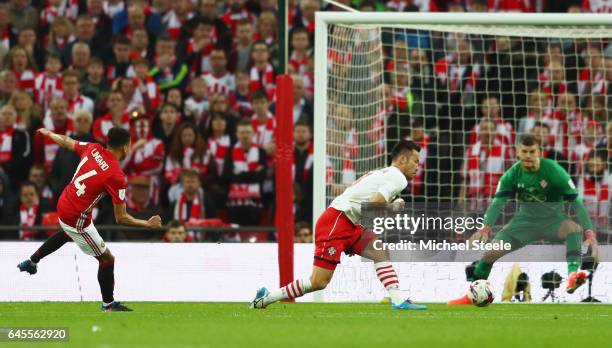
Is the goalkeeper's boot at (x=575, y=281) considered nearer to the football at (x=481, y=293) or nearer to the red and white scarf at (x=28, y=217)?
the football at (x=481, y=293)

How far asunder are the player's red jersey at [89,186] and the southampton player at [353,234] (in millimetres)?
1806

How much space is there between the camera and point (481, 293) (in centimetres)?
1287

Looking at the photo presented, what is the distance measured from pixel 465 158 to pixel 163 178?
414cm

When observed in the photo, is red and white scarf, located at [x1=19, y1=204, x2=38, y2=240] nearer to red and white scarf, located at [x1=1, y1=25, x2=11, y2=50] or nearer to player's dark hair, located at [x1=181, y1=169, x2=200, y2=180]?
player's dark hair, located at [x1=181, y1=169, x2=200, y2=180]

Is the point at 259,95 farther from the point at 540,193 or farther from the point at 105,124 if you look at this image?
the point at 540,193

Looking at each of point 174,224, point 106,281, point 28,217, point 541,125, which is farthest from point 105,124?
point 541,125

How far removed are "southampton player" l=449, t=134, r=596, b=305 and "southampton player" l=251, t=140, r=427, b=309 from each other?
70.3 inches

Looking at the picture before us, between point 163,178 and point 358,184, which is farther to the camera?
point 163,178

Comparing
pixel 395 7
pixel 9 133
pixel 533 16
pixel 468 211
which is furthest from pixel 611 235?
pixel 9 133

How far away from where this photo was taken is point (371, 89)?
16.5 metres

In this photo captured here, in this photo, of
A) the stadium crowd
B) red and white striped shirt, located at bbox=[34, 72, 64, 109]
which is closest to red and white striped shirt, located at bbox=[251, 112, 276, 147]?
the stadium crowd

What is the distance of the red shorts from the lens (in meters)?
12.1

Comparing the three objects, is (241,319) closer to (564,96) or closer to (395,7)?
(564,96)

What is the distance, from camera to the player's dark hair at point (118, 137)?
12234 mm
